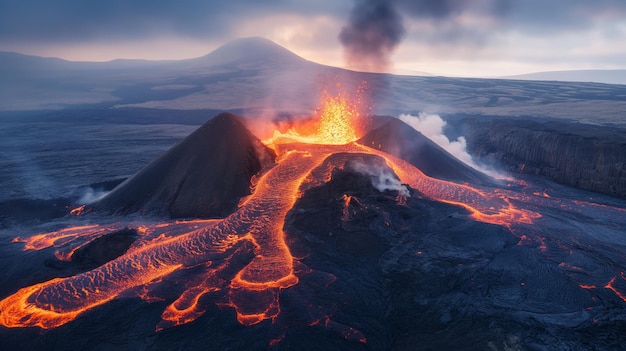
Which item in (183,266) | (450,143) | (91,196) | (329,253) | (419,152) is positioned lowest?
(91,196)

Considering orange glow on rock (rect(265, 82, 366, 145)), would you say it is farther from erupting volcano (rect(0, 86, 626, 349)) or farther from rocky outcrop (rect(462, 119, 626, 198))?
rocky outcrop (rect(462, 119, 626, 198))

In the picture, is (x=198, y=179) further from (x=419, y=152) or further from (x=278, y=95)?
(x=278, y=95)

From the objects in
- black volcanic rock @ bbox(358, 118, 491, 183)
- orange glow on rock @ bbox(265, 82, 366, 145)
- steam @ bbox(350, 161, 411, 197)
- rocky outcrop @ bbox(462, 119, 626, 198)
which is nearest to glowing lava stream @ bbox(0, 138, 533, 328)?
steam @ bbox(350, 161, 411, 197)

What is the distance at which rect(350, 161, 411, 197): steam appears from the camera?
21.0 meters

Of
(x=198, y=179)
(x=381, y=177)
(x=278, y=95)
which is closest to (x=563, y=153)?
(x=381, y=177)

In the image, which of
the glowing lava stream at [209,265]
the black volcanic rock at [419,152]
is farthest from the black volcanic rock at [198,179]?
the black volcanic rock at [419,152]

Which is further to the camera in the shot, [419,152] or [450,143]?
[450,143]

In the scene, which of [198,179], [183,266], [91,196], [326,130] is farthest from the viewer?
[326,130]

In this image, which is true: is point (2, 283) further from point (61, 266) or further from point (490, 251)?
point (490, 251)

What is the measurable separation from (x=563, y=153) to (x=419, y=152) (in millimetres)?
13560

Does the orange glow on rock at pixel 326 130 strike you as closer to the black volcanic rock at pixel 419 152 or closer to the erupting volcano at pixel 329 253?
the black volcanic rock at pixel 419 152

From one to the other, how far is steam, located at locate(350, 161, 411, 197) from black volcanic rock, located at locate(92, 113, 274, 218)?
7445 mm

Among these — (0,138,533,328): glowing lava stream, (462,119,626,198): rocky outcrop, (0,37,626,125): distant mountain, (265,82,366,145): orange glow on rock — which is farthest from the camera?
(0,37,626,125): distant mountain

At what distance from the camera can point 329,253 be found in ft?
49.1
